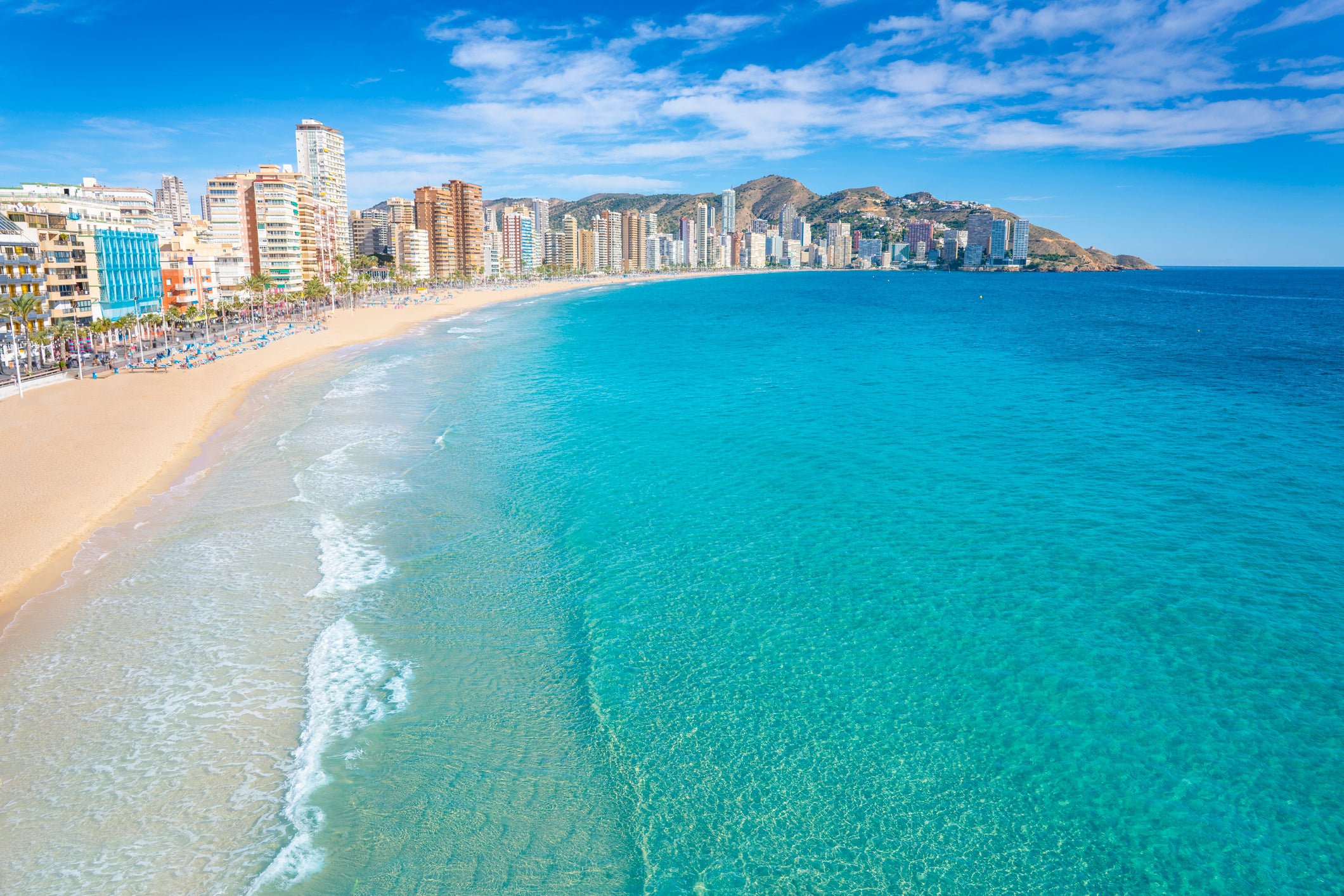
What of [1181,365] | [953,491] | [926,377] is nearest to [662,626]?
[953,491]

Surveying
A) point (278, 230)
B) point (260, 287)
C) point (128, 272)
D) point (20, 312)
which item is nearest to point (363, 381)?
point (20, 312)

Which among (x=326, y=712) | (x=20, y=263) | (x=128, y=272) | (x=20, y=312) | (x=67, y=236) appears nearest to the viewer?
(x=326, y=712)

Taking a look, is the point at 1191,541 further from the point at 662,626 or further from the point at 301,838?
the point at 301,838

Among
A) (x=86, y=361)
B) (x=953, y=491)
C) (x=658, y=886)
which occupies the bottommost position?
(x=658, y=886)

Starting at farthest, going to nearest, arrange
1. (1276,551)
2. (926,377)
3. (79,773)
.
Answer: (926,377), (1276,551), (79,773)

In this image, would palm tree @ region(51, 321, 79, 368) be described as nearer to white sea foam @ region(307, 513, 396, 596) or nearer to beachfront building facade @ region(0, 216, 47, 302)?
beachfront building facade @ region(0, 216, 47, 302)

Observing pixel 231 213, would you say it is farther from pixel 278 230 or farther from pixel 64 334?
pixel 64 334

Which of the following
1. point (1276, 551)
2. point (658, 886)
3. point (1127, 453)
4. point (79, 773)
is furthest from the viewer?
point (1127, 453)
